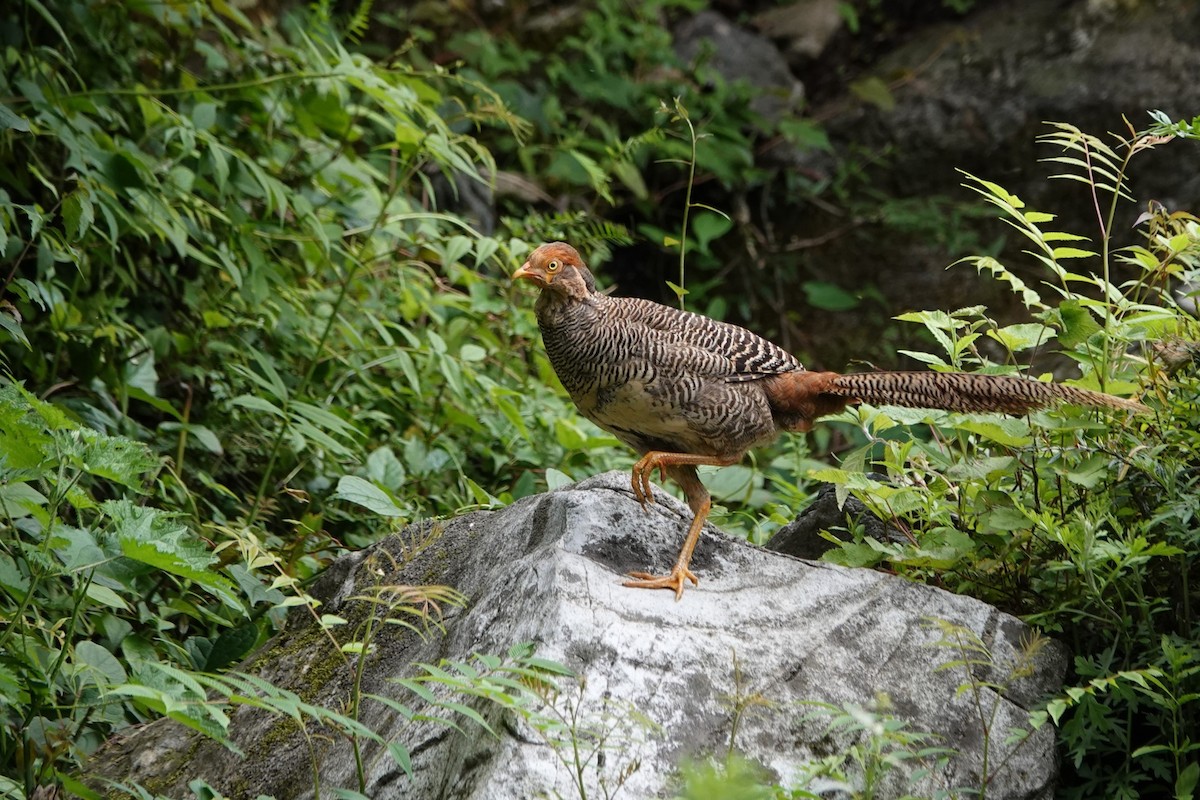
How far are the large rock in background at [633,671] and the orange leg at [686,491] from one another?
47 millimetres

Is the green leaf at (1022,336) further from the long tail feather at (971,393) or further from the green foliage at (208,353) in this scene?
the green foliage at (208,353)

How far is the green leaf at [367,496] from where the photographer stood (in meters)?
3.84

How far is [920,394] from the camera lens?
3572mm

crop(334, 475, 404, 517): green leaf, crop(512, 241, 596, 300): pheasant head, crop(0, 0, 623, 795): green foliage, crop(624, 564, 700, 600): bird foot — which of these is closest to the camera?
crop(0, 0, 623, 795): green foliage

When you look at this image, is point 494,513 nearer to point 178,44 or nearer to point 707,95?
point 178,44

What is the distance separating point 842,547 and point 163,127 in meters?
3.33

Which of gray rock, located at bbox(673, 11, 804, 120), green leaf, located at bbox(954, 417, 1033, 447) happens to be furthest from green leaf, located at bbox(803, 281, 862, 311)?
green leaf, located at bbox(954, 417, 1033, 447)

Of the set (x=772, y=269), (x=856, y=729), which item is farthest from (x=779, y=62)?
(x=856, y=729)

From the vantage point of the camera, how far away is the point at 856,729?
107 inches

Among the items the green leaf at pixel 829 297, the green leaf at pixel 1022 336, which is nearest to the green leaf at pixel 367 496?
the green leaf at pixel 1022 336

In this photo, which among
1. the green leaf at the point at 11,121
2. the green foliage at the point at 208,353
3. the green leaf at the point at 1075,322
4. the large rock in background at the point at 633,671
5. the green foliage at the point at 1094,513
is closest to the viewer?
the large rock in background at the point at 633,671

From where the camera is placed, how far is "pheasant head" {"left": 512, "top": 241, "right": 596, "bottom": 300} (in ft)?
13.0

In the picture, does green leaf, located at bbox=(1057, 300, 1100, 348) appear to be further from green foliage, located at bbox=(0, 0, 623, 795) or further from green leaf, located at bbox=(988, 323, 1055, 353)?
green foliage, located at bbox=(0, 0, 623, 795)

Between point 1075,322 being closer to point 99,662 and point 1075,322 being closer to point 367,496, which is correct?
point 367,496
